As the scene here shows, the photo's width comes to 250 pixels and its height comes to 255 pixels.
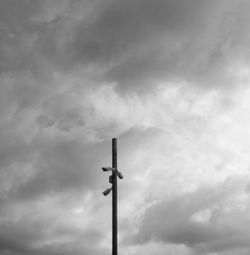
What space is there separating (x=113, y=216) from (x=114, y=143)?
3.64m

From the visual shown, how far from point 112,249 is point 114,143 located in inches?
203

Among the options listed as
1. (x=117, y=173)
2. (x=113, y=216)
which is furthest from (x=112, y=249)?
(x=117, y=173)

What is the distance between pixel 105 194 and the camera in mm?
26891

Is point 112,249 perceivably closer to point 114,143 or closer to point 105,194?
point 105,194

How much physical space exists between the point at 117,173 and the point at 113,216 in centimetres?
208

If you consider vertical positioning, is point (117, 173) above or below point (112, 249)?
above

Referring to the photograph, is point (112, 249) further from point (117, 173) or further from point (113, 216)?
point (117, 173)

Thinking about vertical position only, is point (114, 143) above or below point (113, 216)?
above

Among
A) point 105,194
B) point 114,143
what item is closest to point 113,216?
point 105,194

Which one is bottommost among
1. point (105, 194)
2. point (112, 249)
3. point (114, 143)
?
point (112, 249)

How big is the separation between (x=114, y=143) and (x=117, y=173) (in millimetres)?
1577

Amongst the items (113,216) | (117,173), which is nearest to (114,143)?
(117,173)

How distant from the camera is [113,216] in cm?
2667

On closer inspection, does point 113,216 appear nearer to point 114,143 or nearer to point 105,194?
point 105,194
